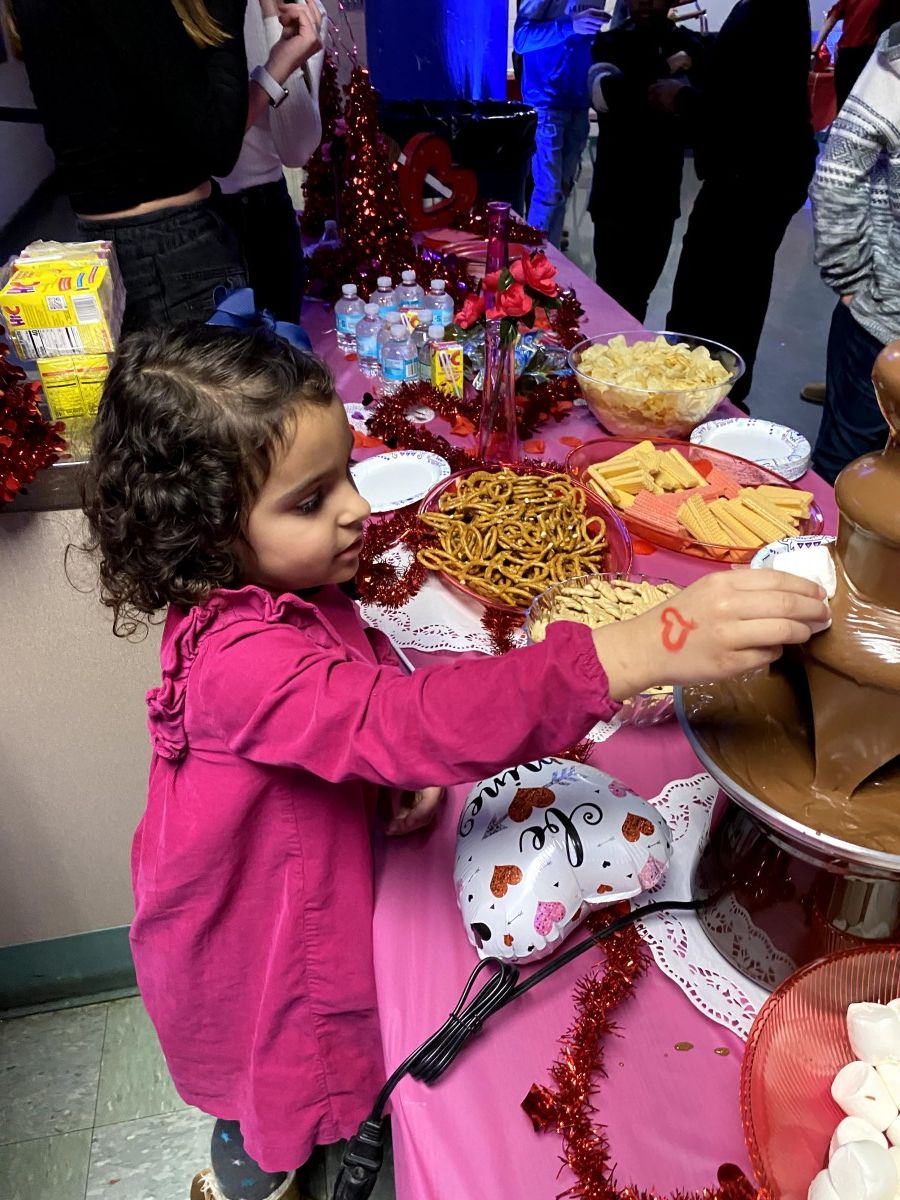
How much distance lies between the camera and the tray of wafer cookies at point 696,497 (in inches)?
53.5

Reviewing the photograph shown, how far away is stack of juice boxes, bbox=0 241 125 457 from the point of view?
3.87 feet

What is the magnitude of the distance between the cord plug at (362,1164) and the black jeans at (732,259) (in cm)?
302

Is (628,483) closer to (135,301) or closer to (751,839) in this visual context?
(751,839)

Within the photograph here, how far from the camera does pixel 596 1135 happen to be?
0.66m

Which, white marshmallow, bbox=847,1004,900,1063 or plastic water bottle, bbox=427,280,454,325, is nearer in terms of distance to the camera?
white marshmallow, bbox=847,1004,900,1063

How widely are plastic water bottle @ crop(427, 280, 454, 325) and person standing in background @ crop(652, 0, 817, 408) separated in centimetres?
110

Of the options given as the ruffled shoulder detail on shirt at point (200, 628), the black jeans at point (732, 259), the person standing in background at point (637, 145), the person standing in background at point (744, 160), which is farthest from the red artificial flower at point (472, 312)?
the person standing in background at point (637, 145)

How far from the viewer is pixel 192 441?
2.63 ft

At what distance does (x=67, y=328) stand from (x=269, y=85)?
1063mm

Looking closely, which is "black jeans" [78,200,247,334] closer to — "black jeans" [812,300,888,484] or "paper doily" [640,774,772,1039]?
"paper doily" [640,774,772,1039]

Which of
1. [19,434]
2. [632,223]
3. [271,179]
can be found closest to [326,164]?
[271,179]

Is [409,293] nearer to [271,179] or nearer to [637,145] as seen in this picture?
[271,179]

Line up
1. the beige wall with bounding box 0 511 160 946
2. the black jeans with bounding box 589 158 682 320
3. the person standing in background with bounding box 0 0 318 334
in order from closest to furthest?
1. the beige wall with bounding box 0 511 160 946
2. the person standing in background with bounding box 0 0 318 334
3. the black jeans with bounding box 589 158 682 320

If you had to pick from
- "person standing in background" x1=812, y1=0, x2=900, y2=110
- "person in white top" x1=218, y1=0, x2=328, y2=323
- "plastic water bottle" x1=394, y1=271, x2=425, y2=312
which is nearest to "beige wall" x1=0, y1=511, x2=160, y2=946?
"person in white top" x1=218, y1=0, x2=328, y2=323
